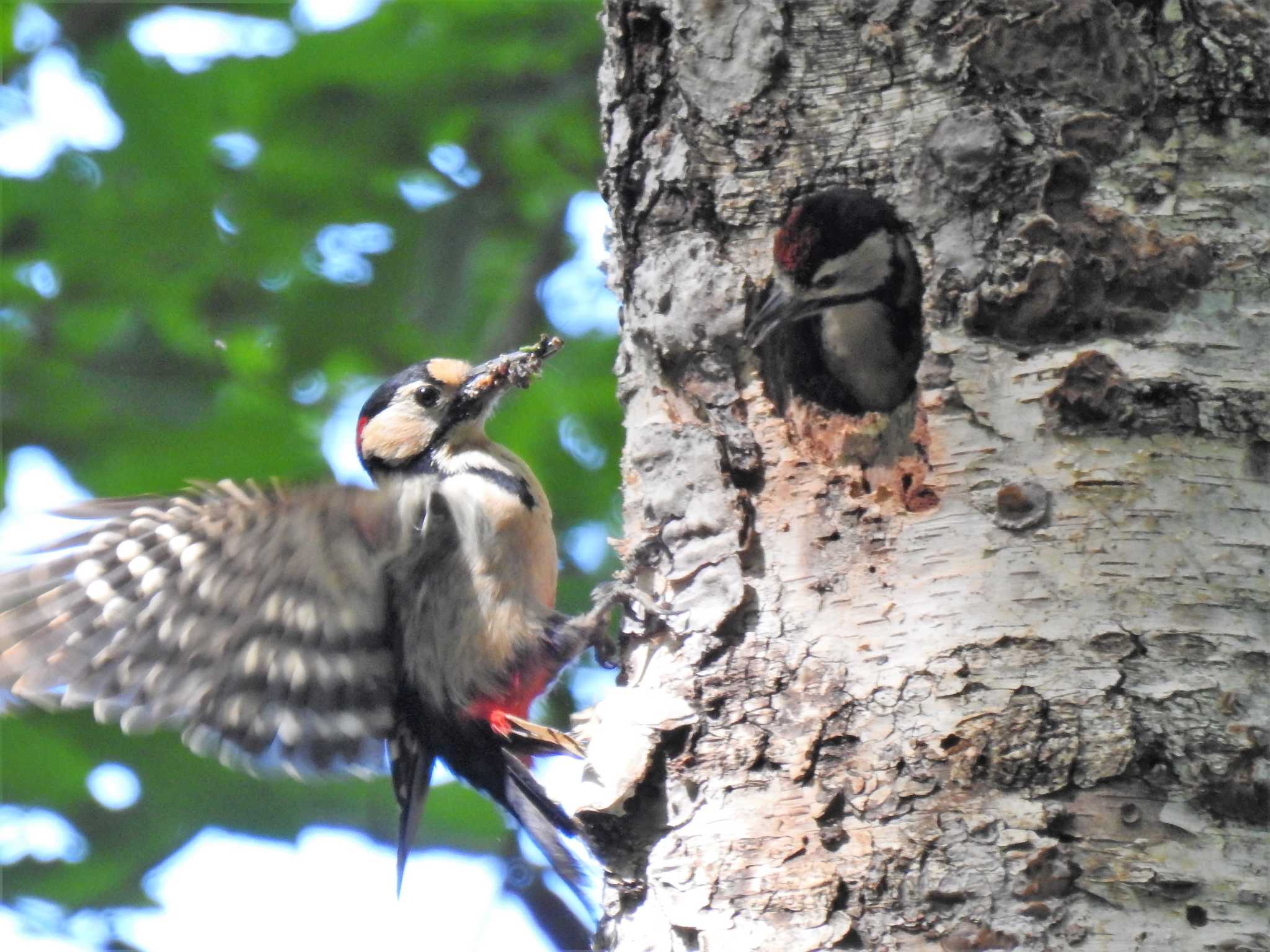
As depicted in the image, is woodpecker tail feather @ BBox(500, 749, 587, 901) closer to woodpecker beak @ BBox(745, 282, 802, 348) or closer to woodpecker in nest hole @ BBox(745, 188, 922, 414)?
woodpecker in nest hole @ BBox(745, 188, 922, 414)

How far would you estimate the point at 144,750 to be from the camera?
13.8 feet

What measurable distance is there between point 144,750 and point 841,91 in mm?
3107

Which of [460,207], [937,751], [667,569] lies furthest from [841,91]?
[460,207]

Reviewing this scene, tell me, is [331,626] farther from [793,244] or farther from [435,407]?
A: [793,244]

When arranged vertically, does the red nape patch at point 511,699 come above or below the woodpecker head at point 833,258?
below

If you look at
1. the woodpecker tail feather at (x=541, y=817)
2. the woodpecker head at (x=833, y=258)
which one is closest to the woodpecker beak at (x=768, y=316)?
the woodpecker head at (x=833, y=258)

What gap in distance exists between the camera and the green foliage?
4.16 metres

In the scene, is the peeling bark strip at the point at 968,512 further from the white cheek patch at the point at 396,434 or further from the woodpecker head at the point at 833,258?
the white cheek patch at the point at 396,434

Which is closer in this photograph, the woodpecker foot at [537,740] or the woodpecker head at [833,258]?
the woodpecker head at [833,258]

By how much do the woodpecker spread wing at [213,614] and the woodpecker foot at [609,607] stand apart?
1.72 ft

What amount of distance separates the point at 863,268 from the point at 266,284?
2.67 metres

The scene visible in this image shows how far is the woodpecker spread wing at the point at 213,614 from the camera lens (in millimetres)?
2955

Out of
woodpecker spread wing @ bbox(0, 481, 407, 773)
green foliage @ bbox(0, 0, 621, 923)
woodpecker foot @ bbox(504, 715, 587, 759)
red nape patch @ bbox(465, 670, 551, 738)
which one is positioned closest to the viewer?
woodpecker foot @ bbox(504, 715, 587, 759)

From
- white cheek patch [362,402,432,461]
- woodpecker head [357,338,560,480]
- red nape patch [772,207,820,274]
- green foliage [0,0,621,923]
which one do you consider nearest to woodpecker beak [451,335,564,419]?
woodpecker head [357,338,560,480]
